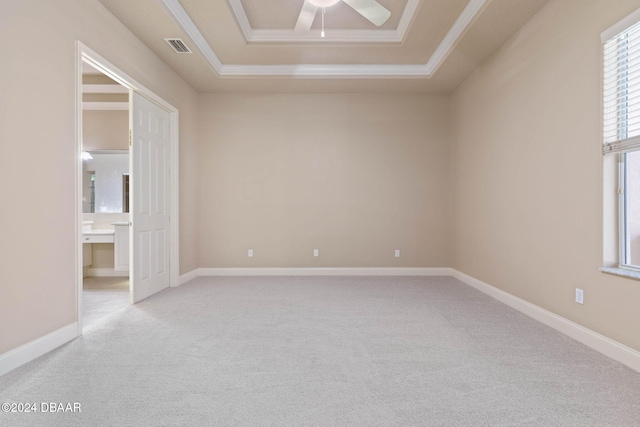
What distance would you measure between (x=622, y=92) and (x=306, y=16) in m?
2.46

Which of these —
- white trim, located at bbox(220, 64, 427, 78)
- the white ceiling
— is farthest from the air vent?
white trim, located at bbox(220, 64, 427, 78)

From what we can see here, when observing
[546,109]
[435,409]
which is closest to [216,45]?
[546,109]

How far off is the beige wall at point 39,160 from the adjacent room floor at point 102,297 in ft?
2.51

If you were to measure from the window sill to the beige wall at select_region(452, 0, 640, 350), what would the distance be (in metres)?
0.04

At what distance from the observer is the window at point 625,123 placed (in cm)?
228

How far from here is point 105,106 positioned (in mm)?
5297

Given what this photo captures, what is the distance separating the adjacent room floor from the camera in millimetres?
3436

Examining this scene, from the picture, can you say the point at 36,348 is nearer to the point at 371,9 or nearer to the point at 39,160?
the point at 39,160

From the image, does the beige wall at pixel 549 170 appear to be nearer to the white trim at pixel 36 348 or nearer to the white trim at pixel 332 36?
the white trim at pixel 332 36

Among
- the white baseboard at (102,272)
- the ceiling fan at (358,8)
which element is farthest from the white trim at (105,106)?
the ceiling fan at (358,8)

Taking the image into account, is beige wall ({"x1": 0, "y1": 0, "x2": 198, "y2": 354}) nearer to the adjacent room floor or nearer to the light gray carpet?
the light gray carpet

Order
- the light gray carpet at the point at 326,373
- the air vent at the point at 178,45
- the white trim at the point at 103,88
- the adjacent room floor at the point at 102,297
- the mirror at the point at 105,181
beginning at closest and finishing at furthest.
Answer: the light gray carpet at the point at 326,373, the adjacent room floor at the point at 102,297, the air vent at the point at 178,45, the white trim at the point at 103,88, the mirror at the point at 105,181

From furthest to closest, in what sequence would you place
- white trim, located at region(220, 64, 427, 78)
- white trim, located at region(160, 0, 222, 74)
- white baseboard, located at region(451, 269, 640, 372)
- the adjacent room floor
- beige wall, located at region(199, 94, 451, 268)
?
beige wall, located at region(199, 94, 451, 268) < white trim, located at region(220, 64, 427, 78) < the adjacent room floor < white trim, located at region(160, 0, 222, 74) < white baseboard, located at region(451, 269, 640, 372)

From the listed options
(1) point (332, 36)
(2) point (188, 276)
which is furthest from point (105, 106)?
(1) point (332, 36)
